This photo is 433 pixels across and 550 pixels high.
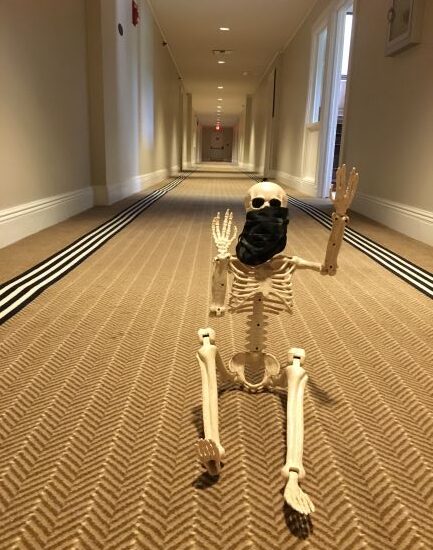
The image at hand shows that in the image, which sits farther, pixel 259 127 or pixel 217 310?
pixel 259 127

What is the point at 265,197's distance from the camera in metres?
1.15

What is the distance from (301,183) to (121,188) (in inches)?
140

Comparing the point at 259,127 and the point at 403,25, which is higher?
the point at 403,25

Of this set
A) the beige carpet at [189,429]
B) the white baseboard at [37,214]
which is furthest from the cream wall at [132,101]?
the beige carpet at [189,429]

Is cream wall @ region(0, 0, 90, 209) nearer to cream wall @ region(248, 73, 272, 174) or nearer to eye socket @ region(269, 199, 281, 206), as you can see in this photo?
eye socket @ region(269, 199, 281, 206)

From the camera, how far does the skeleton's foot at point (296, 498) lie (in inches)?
30.4

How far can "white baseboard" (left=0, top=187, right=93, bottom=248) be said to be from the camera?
10.3 ft

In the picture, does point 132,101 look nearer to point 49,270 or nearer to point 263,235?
point 49,270

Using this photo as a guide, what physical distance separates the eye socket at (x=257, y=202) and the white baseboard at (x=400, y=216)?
275cm

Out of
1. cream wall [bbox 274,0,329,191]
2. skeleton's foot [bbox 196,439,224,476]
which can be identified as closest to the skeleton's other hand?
skeleton's foot [bbox 196,439,224,476]

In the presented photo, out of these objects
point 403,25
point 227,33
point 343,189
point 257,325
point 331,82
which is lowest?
point 257,325

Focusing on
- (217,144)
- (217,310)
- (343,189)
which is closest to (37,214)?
(217,310)

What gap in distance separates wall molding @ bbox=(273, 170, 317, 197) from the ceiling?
2801 millimetres

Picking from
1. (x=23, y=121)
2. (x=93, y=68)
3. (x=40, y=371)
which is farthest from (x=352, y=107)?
(x=40, y=371)
